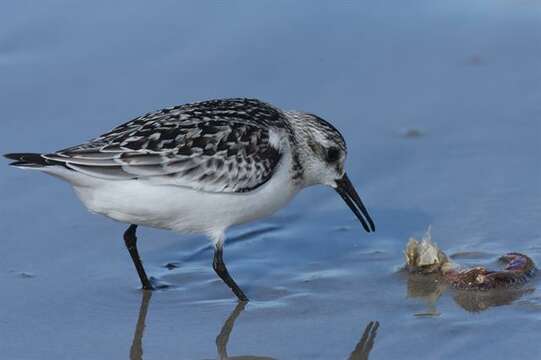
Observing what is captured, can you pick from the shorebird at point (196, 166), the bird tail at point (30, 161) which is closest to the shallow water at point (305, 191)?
the shorebird at point (196, 166)

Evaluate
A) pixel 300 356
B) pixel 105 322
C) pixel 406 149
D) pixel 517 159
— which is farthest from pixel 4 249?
pixel 517 159

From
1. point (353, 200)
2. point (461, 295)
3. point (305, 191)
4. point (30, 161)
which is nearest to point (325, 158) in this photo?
point (353, 200)

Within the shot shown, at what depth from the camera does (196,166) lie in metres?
7.73

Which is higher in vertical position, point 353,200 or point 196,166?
point 196,166

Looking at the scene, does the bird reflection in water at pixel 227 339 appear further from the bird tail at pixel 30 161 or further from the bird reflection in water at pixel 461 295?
the bird tail at pixel 30 161

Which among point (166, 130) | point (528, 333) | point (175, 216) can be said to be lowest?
point (528, 333)

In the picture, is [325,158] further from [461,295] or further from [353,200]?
[461,295]

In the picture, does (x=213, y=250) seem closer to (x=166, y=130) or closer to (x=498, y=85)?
(x=166, y=130)

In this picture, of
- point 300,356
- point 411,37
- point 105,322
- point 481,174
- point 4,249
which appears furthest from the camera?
point 411,37

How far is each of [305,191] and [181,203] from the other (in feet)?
6.14

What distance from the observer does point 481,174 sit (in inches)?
365

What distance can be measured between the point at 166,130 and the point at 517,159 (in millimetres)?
3010

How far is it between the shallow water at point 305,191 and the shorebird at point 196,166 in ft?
1.45

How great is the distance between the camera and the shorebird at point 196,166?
24.7 ft
